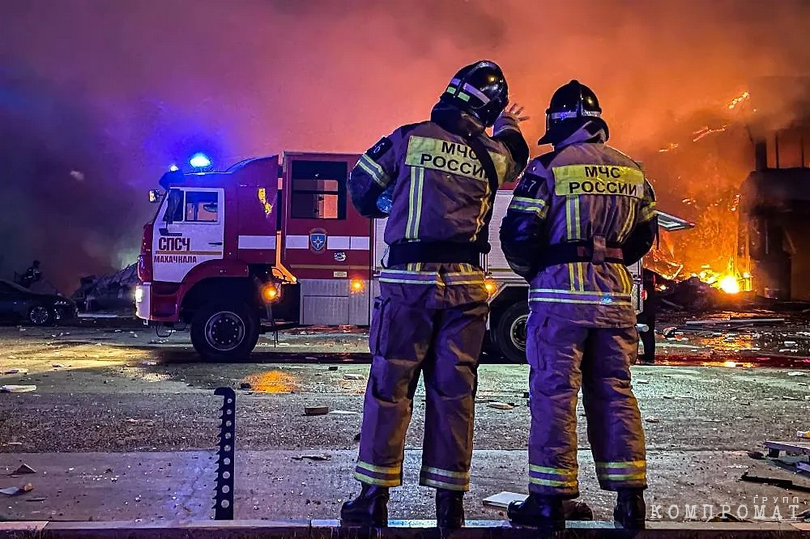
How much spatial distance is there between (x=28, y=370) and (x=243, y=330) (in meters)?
2.50

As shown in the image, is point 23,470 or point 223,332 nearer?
point 23,470

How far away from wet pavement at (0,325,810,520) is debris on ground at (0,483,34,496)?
0.06 meters

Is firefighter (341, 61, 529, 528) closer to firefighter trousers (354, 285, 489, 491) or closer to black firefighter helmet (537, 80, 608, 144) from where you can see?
firefighter trousers (354, 285, 489, 491)

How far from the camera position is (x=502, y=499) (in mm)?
3361

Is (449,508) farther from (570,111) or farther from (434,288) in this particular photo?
(570,111)

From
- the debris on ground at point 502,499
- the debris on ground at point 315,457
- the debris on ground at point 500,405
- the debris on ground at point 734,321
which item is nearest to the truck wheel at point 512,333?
the debris on ground at point 500,405

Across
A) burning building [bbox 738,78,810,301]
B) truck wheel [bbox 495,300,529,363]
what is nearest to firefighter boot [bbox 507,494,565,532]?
truck wheel [bbox 495,300,529,363]

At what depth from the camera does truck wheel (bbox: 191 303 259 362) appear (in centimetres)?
917

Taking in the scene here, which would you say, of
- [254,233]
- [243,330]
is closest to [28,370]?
[243,330]

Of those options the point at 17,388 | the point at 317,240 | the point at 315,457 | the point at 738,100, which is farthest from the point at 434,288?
the point at 738,100

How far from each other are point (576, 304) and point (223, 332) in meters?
7.04

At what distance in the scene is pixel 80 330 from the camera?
15766mm

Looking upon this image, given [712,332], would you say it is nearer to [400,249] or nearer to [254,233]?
[254,233]

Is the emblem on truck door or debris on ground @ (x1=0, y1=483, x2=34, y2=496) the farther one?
the emblem on truck door
